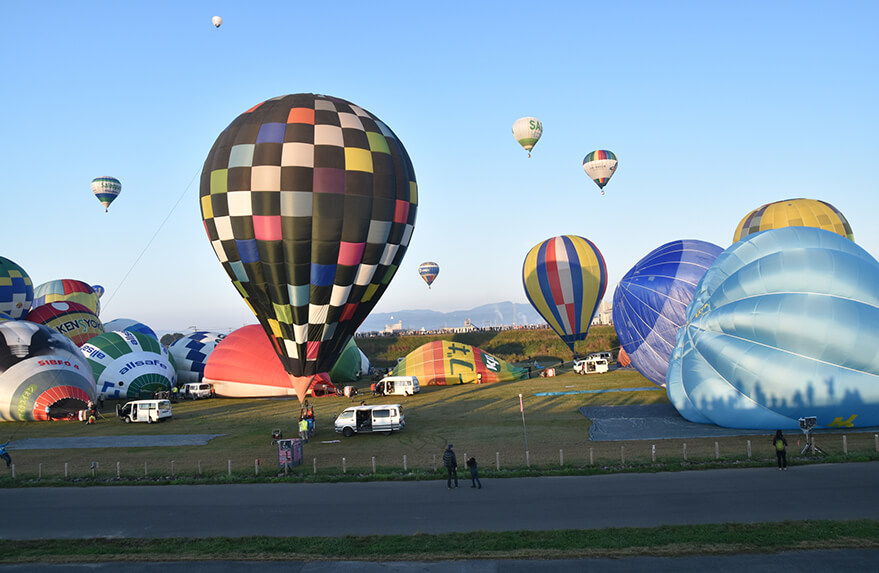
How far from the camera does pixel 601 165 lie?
58.4m

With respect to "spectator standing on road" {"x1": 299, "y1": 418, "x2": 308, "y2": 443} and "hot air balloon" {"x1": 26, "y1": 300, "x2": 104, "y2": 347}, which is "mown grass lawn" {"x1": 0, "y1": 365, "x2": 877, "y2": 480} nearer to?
"spectator standing on road" {"x1": 299, "y1": 418, "x2": 308, "y2": 443}

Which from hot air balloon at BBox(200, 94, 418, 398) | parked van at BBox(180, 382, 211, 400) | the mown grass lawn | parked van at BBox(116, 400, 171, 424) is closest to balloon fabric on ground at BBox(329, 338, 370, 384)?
parked van at BBox(180, 382, 211, 400)

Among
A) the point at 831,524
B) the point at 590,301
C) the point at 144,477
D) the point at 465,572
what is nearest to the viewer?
the point at 465,572

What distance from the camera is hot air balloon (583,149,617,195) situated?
58344 millimetres

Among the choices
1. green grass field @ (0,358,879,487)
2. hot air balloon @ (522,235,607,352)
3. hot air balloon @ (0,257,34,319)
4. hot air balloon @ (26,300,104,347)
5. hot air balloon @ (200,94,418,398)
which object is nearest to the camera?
green grass field @ (0,358,879,487)

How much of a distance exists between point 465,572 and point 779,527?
20.1 ft

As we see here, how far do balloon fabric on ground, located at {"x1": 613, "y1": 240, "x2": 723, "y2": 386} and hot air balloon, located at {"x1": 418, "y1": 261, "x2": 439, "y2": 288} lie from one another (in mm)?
53631

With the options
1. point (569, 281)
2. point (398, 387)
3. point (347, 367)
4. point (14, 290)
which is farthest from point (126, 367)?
point (569, 281)

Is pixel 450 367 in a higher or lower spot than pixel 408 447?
higher

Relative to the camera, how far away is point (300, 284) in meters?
28.8

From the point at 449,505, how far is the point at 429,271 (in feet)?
245

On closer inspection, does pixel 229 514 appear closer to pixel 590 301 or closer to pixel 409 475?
pixel 409 475

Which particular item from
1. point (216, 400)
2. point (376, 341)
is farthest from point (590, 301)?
point (376, 341)

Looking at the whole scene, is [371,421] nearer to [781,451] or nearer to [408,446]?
[408,446]
